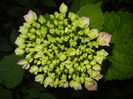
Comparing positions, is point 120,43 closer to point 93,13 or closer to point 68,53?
point 93,13

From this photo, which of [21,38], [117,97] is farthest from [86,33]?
[117,97]

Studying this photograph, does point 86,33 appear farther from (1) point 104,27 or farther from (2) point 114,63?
(2) point 114,63

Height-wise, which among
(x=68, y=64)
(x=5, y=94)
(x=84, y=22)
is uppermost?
(x=84, y=22)

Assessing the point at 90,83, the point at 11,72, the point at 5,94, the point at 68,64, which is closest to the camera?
the point at 68,64

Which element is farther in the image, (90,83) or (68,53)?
(90,83)

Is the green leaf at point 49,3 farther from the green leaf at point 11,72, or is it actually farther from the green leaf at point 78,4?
the green leaf at point 11,72

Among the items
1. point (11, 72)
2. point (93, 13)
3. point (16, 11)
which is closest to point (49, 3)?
point (16, 11)
